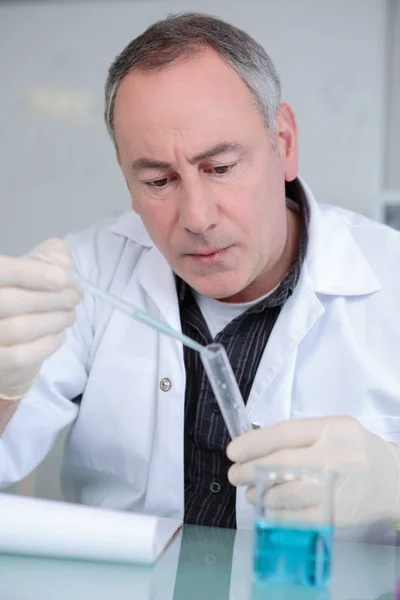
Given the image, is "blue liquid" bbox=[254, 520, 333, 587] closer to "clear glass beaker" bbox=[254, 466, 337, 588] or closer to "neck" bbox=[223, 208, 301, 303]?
"clear glass beaker" bbox=[254, 466, 337, 588]

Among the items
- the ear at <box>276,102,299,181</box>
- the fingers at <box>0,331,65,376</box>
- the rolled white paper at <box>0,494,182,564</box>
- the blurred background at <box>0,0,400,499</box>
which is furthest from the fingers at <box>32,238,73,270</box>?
the blurred background at <box>0,0,400,499</box>

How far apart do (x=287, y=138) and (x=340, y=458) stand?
83 centimetres

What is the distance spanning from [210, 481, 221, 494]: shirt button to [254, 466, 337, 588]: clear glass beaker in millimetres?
689

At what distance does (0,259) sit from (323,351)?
75cm

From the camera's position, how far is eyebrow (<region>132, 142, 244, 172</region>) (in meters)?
1.47

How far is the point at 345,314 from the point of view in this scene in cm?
166

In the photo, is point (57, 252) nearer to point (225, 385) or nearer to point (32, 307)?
point (32, 307)

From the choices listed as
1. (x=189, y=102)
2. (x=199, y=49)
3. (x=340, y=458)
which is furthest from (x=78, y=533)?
(x=199, y=49)

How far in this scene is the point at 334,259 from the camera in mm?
1737

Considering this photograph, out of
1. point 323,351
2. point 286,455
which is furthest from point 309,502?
point 323,351

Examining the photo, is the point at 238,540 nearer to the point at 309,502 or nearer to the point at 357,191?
the point at 309,502

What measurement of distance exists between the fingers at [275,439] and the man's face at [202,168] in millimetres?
458

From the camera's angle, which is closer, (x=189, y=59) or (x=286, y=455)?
(x=286, y=455)

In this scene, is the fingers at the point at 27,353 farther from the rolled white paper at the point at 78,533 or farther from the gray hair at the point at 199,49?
the gray hair at the point at 199,49
